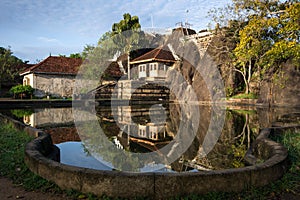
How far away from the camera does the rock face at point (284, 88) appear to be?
21.1 m

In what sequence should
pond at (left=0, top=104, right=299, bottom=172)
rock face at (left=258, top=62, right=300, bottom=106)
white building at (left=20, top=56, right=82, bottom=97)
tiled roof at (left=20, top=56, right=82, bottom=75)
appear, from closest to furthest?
pond at (left=0, top=104, right=299, bottom=172) < rock face at (left=258, top=62, right=300, bottom=106) < white building at (left=20, top=56, right=82, bottom=97) < tiled roof at (left=20, top=56, right=82, bottom=75)

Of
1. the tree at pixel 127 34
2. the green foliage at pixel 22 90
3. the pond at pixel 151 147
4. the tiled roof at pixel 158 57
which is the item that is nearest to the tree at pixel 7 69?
the green foliage at pixel 22 90

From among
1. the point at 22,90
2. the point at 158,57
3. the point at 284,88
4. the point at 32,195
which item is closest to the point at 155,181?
the point at 32,195

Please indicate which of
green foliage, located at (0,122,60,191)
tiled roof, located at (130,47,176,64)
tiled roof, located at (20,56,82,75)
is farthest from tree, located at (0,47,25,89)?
green foliage, located at (0,122,60,191)

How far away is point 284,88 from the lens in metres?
21.8

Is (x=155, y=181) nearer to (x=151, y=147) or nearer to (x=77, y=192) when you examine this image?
(x=77, y=192)

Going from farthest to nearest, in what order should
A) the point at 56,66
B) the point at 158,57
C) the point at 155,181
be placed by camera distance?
1. the point at 158,57
2. the point at 56,66
3. the point at 155,181

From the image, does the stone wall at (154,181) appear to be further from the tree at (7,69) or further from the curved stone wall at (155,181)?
the tree at (7,69)

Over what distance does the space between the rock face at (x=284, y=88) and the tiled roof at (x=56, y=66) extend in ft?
64.0

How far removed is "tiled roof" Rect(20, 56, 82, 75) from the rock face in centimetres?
1950

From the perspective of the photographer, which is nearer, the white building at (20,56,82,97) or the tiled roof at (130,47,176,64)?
the white building at (20,56,82,97)

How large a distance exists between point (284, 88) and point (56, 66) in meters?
22.6

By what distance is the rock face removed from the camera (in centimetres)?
2111

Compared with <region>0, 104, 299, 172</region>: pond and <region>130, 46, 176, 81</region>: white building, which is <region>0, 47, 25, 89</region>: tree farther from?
<region>0, 104, 299, 172</region>: pond
